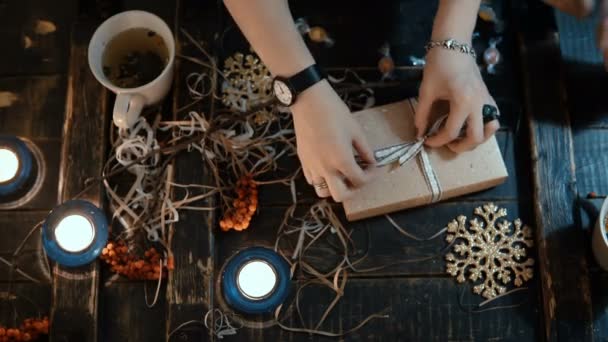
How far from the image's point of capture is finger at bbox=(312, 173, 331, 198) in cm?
89

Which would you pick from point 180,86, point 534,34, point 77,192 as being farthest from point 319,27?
point 77,192

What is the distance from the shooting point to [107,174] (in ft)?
3.29

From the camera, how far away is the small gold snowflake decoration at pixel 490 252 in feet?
3.13

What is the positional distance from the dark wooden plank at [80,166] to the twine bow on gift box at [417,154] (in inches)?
18.7

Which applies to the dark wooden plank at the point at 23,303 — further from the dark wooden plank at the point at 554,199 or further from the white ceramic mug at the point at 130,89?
the dark wooden plank at the point at 554,199

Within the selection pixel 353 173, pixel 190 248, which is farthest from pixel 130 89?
pixel 353 173

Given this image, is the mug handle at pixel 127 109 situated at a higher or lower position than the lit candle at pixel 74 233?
higher

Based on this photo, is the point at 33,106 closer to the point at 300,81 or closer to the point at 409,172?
the point at 300,81

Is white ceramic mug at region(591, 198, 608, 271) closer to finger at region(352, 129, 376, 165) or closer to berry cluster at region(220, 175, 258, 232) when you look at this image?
finger at region(352, 129, 376, 165)

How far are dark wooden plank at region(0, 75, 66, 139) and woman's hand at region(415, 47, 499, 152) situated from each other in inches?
25.3

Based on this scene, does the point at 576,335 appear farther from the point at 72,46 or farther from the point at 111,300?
the point at 72,46

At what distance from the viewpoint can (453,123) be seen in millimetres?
879

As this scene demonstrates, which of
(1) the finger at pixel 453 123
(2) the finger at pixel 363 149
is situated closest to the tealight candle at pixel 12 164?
(2) the finger at pixel 363 149

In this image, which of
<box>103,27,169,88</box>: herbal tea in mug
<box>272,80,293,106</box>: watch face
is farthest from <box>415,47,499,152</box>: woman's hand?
<box>103,27,169,88</box>: herbal tea in mug
